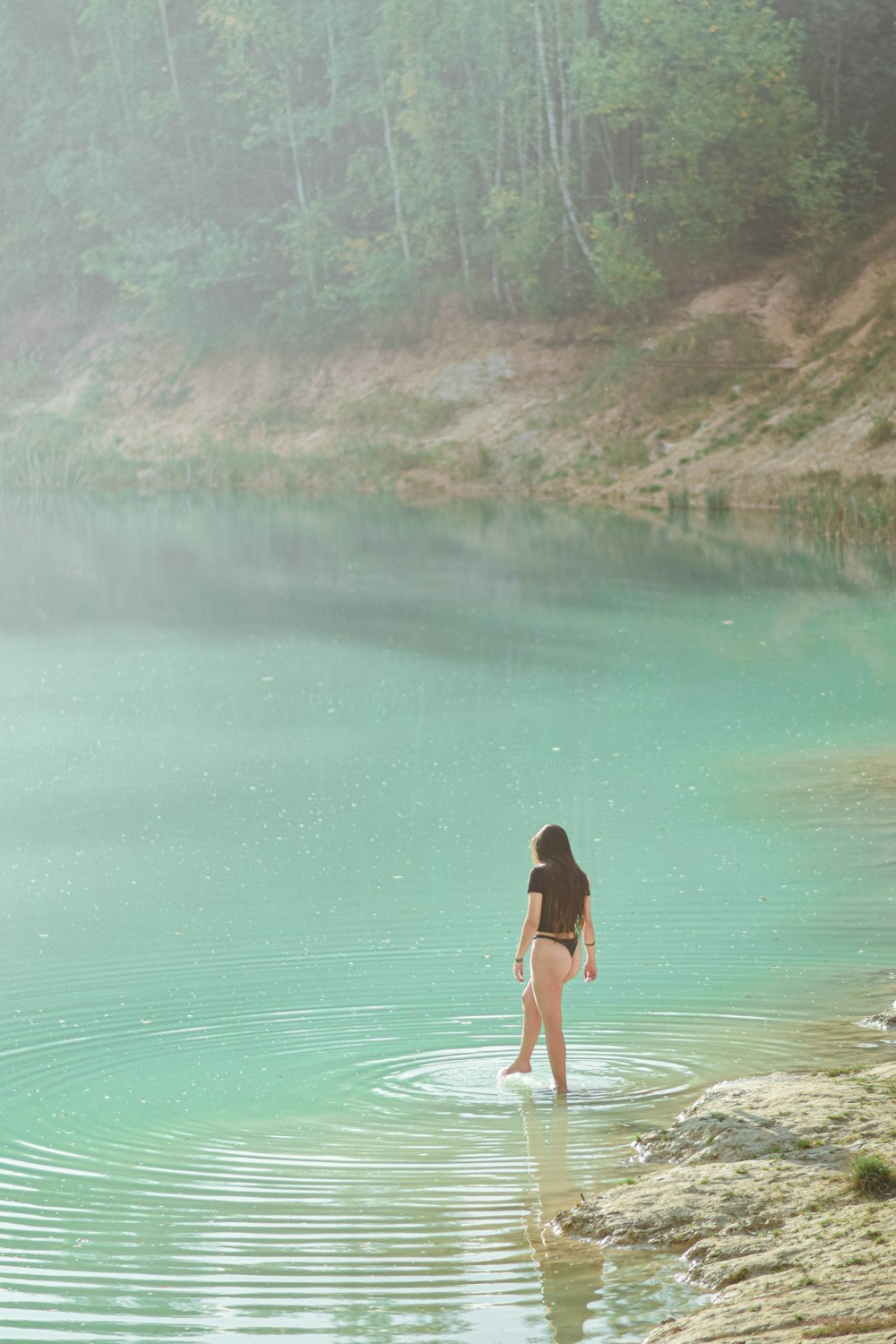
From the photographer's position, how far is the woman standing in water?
759 cm

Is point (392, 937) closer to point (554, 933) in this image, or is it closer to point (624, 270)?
point (554, 933)

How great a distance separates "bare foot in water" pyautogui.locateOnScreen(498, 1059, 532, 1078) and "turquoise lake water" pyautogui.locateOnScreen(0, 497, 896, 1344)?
0.13 m

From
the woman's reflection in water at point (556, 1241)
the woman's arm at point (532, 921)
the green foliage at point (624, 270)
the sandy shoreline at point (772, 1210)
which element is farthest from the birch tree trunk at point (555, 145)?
the sandy shoreline at point (772, 1210)

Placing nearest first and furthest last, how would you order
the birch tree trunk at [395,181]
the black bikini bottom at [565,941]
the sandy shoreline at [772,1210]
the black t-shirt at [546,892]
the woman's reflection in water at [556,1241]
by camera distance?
the sandy shoreline at [772,1210], the woman's reflection in water at [556,1241], the black t-shirt at [546,892], the black bikini bottom at [565,941], the birch tree trunk at [395,181]

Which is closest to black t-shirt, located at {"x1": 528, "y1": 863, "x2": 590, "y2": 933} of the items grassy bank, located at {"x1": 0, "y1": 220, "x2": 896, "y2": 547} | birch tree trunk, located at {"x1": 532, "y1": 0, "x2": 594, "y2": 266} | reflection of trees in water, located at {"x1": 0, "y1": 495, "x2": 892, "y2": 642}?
reflection of trees in water, located at {"x1": 0, "y1": 495, "x2": 892, "y2": 642}

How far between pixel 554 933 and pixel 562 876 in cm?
26

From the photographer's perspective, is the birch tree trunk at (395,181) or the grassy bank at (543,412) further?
the birch tree trunk at (395,181)

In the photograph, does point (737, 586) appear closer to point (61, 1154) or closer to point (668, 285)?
point (61, 1154)

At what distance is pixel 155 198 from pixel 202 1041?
6062 cm

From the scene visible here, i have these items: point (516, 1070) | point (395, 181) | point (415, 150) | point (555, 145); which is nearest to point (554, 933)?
point (516, 1070)

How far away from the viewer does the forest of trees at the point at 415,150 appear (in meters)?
47.7

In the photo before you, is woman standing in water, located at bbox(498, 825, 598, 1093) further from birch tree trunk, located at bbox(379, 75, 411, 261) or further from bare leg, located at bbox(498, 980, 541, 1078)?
birch tree trunk, located at bbox(379, 75, 411, 261)

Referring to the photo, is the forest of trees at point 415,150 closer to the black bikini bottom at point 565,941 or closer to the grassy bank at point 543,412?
the grassy bank at point 543,412

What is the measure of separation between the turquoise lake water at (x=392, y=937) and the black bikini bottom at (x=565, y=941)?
0.60m
